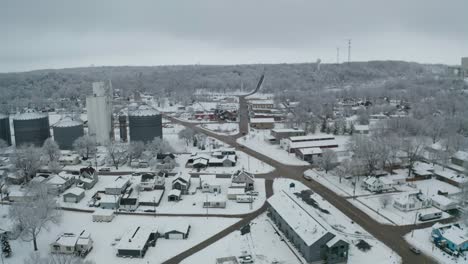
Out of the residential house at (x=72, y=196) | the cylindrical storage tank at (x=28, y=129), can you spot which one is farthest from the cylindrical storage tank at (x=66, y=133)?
the residential house at (x=72, y=196)

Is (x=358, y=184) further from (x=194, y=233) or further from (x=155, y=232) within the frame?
(x=155, y=232)

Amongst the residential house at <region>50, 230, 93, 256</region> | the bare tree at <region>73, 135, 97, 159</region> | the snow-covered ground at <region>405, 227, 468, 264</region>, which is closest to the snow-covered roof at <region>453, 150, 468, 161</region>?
the snow-covered ground at <region>405, 227, 468, 264</region>

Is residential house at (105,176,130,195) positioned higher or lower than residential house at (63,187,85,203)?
higher

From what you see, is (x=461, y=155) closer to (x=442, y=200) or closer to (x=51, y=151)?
(x=442, y=200)

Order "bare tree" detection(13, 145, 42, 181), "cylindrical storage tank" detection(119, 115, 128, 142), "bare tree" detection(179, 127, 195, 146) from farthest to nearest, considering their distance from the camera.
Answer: "cylindrical storage tank" detection(119, 115, 128, 142) → "bare tree" detection(179, 127, 195, 146) → "bare tree" detection(13, 145, 42, 181)

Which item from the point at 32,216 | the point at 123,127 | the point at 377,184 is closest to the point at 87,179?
the point at 32,216

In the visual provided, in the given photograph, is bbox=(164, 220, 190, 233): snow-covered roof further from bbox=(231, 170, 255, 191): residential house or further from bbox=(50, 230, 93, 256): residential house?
bbox=(231, 170, 255, 191): residential house
